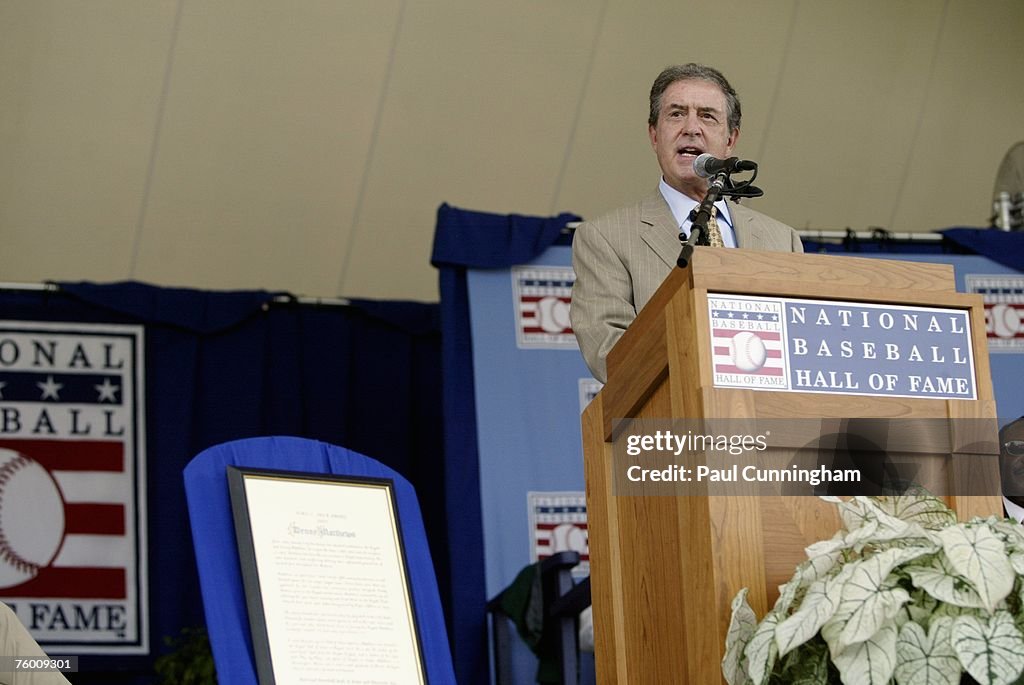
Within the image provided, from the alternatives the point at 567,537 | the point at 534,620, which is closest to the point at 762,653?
the point at 534,620

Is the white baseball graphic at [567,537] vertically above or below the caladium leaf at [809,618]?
above

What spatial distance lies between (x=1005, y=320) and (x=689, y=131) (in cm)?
270

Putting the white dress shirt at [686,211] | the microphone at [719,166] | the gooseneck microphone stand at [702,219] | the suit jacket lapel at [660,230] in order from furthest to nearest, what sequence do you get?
1. the white dress shirt at [686,211]
2. the suit jacket lapel at [660,230]
3. the microphone at [719,166]
4. the gooseneck microphone stand at [702,219]

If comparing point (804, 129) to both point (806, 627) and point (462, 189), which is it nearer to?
point (462, 189)

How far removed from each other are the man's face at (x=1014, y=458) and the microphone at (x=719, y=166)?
57 cm

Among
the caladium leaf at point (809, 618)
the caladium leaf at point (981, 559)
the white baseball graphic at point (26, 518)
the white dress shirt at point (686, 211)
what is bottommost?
the caladium leaf at point (809, 618)

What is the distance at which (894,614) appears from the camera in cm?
138

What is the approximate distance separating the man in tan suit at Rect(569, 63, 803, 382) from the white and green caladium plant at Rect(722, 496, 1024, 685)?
0.73 meters

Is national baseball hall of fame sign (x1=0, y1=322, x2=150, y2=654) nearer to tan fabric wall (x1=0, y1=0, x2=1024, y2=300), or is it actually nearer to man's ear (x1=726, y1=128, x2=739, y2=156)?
tan fabric wall (x1=0, y1=0, x2=1024, y2=300)

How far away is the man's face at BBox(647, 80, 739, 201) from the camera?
2701 mm

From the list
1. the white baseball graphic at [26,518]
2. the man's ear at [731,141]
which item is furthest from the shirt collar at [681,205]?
the white baseball graphic at [26,518]

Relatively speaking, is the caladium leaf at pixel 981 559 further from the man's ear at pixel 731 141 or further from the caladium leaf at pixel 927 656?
the man's ear at pixel 731 141

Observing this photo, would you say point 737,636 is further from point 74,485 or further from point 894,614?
point 74,485

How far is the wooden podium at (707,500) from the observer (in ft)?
5.11
